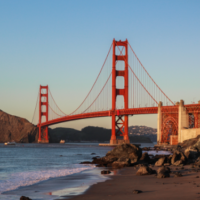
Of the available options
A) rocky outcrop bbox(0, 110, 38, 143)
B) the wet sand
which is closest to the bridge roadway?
the wet sand

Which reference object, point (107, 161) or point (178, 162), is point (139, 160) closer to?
point (107, 161)

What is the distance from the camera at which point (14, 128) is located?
5827 inches

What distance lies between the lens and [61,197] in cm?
1213

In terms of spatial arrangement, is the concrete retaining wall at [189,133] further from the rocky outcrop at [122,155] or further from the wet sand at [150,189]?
Answer: the wet sand at [150,189]

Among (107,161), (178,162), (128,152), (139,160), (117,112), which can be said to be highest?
(117,112)

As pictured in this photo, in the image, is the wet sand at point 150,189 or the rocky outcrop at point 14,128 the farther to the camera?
the rocky outcrop at point 14,128

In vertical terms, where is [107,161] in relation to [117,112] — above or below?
below

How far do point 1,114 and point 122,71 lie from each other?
94.7m

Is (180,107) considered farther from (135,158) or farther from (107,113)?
(135,158)

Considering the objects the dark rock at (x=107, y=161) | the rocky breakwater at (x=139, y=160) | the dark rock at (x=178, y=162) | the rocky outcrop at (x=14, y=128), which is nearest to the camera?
the dark rock at (x=178, y=162)

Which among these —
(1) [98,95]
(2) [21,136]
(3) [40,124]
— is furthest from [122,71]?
(2) [21,136]

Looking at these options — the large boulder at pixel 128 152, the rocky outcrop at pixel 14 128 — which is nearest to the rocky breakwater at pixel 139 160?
the large boulder at pixel 128 152

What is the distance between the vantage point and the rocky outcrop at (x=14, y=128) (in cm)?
13876

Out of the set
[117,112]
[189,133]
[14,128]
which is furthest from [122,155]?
[14,128]
